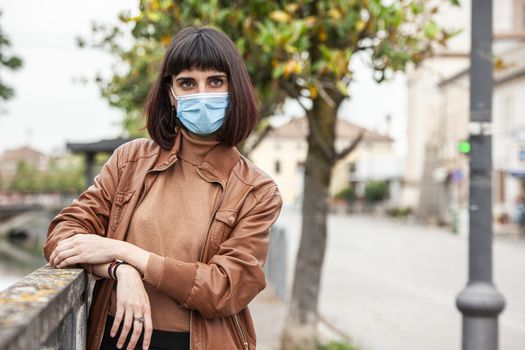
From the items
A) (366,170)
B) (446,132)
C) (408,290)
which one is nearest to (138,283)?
(408,290)

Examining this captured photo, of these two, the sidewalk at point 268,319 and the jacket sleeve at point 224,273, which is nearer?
the jacket sleeve at point 224,273

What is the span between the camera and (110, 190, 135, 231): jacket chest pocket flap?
2580 mm

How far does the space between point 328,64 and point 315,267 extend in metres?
2.70

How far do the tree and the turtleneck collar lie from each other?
11.4ft

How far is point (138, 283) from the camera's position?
7.88 ft

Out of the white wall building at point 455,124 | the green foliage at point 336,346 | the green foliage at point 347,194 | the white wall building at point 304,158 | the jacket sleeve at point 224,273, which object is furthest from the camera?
the green foliage at point 347,194

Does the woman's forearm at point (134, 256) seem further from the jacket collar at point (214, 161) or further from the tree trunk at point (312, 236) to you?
the tree trunk at point (312, 236)

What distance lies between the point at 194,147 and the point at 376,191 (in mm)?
61591

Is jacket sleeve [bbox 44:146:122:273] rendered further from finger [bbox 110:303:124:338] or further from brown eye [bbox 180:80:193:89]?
brown eye [bbox 180:80:193:89]

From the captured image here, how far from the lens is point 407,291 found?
14797 millimetres

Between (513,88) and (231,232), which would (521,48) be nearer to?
(513,88)

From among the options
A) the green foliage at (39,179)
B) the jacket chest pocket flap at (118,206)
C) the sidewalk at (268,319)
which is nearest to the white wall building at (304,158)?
the jacket chest pocket flap at (118,206)

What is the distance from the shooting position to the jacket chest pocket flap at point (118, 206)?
8.46 ft

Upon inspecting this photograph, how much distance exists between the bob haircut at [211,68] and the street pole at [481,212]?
3.71 m
